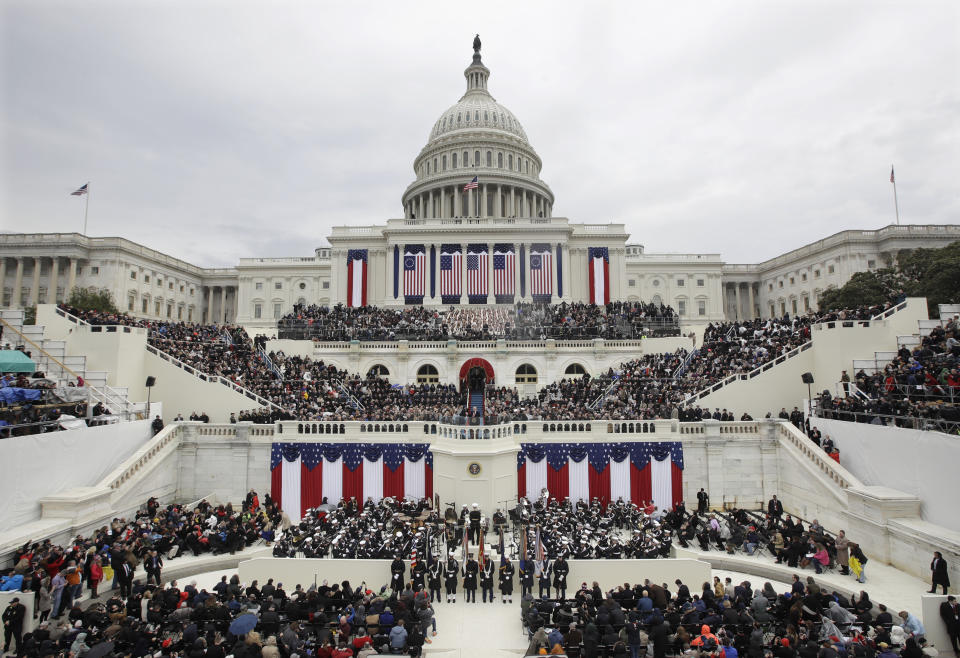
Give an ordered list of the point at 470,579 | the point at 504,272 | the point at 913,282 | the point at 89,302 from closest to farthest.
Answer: the point at 470,579 < the point at 913,282 < the point at 89,302 < the point at 504,272

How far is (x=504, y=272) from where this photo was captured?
60.9 m

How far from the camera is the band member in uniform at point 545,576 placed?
17891mm

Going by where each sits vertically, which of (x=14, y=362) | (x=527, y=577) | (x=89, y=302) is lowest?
(x=527, y=577)

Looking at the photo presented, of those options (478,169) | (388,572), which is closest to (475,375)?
(388,572)

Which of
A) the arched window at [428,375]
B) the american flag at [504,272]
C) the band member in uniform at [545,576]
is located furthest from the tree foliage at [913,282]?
Result: the band member in uniform at [545,576]

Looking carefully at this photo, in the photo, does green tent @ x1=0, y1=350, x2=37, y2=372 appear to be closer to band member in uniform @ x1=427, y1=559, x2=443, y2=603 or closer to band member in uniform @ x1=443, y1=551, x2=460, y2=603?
band member in uniform @ x1=427, y1=559, x2=443, y2=603

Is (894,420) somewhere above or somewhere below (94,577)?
above

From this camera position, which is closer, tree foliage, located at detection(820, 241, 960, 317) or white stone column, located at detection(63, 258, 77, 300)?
tree foliage, located at detection(820, 241, 960, 317)

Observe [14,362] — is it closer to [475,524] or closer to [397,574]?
[397,574]

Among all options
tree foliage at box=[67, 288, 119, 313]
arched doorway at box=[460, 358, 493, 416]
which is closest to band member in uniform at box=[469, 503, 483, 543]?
arched doorway at box=[460, 358, 493, 416]

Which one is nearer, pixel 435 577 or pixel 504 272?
pixel 435 577

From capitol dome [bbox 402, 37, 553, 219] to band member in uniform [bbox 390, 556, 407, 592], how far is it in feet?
200

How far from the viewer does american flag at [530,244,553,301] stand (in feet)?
198

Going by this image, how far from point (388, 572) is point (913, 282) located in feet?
180
